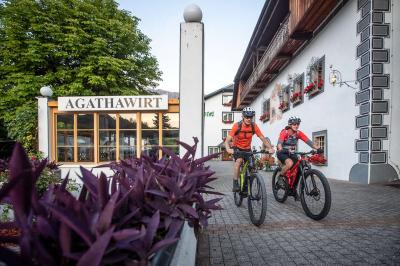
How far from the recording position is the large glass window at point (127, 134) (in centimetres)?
1241

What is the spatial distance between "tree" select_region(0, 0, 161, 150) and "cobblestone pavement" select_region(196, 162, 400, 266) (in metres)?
17.4

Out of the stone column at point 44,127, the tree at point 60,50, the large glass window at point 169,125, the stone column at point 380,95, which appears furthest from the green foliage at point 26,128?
the stone column at point 380,95

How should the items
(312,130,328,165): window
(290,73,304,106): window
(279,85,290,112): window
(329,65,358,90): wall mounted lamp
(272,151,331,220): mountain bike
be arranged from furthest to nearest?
(279,85,290,112): window, (290,73,304,106): window, (312,130,328,165): window, (329,65,358,90): wall mounted lamp, (272,151,331,220): mountain bike

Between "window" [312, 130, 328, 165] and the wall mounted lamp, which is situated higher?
the wall mounted lamp

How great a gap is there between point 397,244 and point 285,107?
13.4 meters

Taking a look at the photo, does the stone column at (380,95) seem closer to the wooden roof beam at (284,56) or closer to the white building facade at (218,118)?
the wooden roof beam at (284,56)

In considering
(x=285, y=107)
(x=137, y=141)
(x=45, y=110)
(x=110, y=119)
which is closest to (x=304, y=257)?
(x=137, y=141)

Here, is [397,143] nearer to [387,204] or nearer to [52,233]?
[387,204]

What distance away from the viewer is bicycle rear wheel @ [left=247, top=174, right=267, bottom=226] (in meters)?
4.18

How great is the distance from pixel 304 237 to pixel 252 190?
46.7 inches

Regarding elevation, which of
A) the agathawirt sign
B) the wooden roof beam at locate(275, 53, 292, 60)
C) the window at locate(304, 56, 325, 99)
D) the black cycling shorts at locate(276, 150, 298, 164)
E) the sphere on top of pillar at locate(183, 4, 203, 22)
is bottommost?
the black cycling shorts at locate(276, 150, 298, 164)

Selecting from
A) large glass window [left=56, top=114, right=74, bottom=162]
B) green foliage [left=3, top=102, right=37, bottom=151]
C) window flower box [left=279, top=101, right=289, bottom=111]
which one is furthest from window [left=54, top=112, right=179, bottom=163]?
window flower box [left=279, top=101, right=289, bottom=111]

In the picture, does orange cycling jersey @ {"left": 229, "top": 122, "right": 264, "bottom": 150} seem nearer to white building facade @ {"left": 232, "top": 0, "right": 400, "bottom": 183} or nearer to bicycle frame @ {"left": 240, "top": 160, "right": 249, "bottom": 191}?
bicycle frame @ {"left": 240, "top": 160, "right": 249, "bottom": 191}

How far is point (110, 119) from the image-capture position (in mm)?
12539
